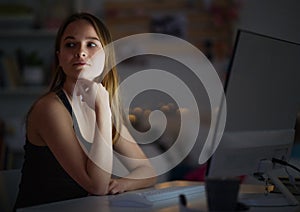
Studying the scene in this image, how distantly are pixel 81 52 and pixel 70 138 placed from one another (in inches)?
10.3

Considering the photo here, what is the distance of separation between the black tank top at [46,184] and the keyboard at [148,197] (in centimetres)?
15

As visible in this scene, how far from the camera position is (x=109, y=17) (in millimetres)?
4277

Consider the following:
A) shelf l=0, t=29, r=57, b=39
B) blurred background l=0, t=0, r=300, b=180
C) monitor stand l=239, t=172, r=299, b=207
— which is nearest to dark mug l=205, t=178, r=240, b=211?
monitor stand l=239, t=172, r=299, b=207

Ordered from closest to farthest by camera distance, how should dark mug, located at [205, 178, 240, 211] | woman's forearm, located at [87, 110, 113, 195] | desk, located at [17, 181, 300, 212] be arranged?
dark mug, located at [205, 178, 240, 211] < desk, located at [17, 181, 300, 212] < woman's forearm, located at [87, 110, 113, 195]

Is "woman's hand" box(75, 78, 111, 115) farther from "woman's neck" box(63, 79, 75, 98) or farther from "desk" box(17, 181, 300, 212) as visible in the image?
"desk" box(17, 181, 300, 212)

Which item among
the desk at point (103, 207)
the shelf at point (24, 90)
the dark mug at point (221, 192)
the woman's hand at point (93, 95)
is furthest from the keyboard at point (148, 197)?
the shelf at point (24, 90)

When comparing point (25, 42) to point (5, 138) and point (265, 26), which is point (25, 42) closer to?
point (5, 138)

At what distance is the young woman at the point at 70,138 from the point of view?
1631 millimetres

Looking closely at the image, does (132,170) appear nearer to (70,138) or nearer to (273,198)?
(70,138)

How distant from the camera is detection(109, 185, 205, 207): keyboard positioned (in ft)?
4.83

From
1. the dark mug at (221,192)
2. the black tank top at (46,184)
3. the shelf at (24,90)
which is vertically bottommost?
the black tank top at (46,184)

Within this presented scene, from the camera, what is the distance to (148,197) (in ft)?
4.91

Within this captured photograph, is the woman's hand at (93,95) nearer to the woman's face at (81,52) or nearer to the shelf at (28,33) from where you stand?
the woman's face at (81,52)

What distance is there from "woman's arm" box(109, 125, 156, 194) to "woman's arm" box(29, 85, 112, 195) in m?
0.08
